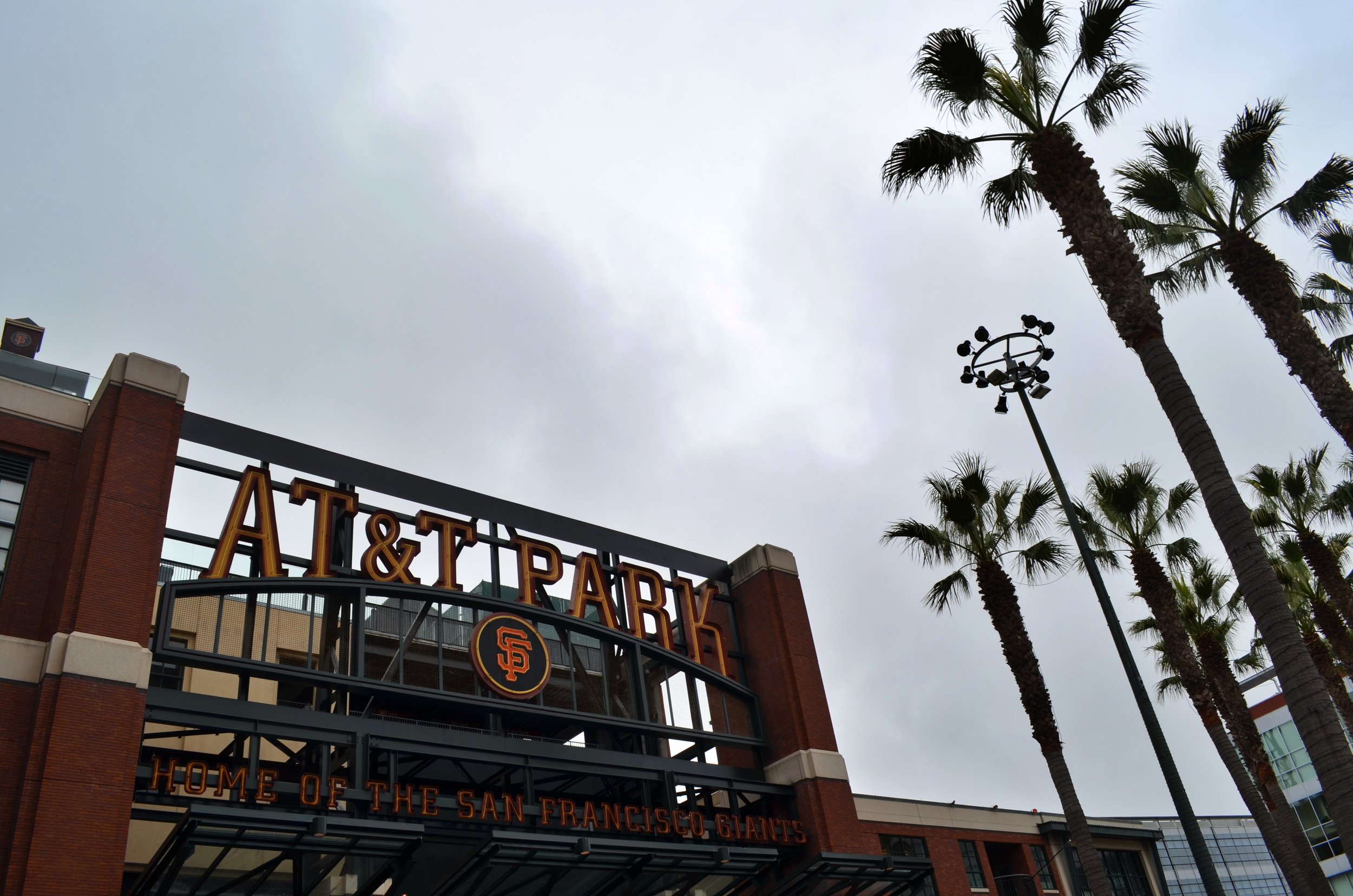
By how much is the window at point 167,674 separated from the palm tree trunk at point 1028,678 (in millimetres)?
20895

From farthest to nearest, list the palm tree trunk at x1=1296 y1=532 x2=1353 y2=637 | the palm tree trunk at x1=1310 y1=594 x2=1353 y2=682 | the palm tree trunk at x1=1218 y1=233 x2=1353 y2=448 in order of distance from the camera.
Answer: the palm tree trunk at x1=1310 y1=594 x2=1353 y2=682
the palm tree trunk at x1=1296 y1=532 x2=1353 y2=637
the palm tree trunk at x1=1218 y1=233 x2=1353 y2=448

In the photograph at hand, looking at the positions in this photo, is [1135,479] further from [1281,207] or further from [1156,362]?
[1156,362]

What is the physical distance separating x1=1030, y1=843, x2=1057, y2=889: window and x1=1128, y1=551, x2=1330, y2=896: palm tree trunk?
12371 mm

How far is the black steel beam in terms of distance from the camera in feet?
78.1

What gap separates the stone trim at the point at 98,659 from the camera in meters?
18.1

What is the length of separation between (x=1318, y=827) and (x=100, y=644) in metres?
67.7

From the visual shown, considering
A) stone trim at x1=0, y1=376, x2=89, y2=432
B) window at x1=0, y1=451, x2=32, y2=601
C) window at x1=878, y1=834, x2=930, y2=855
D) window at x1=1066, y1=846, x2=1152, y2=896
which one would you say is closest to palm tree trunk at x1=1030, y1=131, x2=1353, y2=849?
stone trim at x1=0, y1=376, x2=89, y2=432

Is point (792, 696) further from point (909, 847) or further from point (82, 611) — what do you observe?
point (82, 611)

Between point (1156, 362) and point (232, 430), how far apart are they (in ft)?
64.6

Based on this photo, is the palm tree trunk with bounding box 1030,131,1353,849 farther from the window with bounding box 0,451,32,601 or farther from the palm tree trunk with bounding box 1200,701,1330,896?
the window with bounding box 0,451,32,601

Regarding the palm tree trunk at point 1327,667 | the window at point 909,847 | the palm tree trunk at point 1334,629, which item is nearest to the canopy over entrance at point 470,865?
the window at point 909,847

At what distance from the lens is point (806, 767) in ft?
94.2

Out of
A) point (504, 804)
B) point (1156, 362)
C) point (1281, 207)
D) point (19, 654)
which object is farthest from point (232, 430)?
point (1281, 207)

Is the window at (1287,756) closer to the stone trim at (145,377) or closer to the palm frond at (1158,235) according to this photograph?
the palm frond at (1158,235)
